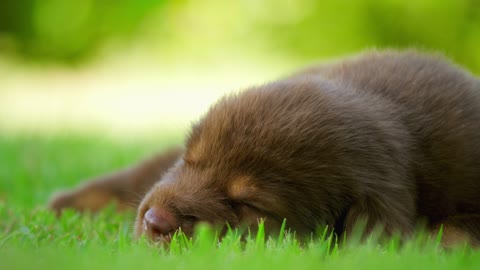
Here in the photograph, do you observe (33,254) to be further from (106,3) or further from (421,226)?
(106,3)

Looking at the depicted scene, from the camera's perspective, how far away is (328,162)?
3.43 meters

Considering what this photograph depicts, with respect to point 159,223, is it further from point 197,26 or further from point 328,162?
point 197,26

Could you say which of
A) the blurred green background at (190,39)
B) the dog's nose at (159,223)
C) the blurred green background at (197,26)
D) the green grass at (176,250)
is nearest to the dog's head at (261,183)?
the dog's nose at (159,223)

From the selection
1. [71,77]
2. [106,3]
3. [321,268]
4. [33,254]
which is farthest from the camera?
[106,3]

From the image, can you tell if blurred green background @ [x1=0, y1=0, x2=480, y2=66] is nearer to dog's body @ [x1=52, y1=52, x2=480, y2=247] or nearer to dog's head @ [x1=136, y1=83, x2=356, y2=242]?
dog's body @ [x1=52, y1=52, x2=480, y2=247]

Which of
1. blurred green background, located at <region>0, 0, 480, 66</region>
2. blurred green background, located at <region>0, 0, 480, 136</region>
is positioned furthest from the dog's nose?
blurred green background, located at <region>0, 0, 480, 66</region>

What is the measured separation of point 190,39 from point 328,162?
1714cm

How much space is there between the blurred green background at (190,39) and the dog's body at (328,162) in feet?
39.8

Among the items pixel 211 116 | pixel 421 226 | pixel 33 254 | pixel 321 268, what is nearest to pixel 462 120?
pixel 421 226

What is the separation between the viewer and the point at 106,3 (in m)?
20.2

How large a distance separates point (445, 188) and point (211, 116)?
125 cm

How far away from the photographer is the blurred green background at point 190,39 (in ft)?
55.2

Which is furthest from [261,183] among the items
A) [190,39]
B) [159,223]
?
[190,39]

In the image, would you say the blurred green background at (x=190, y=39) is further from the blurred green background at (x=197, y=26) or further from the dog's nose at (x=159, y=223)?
the dog's nose at (x=159, y=223)
